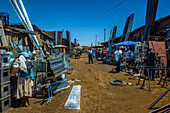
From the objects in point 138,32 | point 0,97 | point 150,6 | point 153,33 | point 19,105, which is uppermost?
point 150,6

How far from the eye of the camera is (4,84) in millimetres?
3006

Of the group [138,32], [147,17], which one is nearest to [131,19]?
[138,32]

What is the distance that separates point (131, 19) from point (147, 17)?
5399 millimetres

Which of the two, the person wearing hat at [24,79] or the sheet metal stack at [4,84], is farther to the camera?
the person wearing hat at [24,79]

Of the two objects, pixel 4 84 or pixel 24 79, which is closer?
pixel 4 84

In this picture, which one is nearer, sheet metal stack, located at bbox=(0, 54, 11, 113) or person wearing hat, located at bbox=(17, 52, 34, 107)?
sheet metal stack, located at bbox=(0, 54, 11, 113)

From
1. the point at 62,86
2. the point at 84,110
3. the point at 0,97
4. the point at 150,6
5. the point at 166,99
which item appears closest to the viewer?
the point at 0,97

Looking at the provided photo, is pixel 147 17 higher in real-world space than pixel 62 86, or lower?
higher

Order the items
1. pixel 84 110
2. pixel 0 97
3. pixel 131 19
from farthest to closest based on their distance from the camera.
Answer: pixel 131 19 → pixel 84 110 → pixel 0 97

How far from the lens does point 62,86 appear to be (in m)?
4.81

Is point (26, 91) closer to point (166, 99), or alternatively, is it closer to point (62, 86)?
point (62, 86)

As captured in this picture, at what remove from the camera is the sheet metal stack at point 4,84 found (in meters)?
2.91

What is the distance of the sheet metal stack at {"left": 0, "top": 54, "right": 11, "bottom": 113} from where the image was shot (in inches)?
115

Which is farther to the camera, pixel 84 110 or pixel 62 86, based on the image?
pixel 62 86
